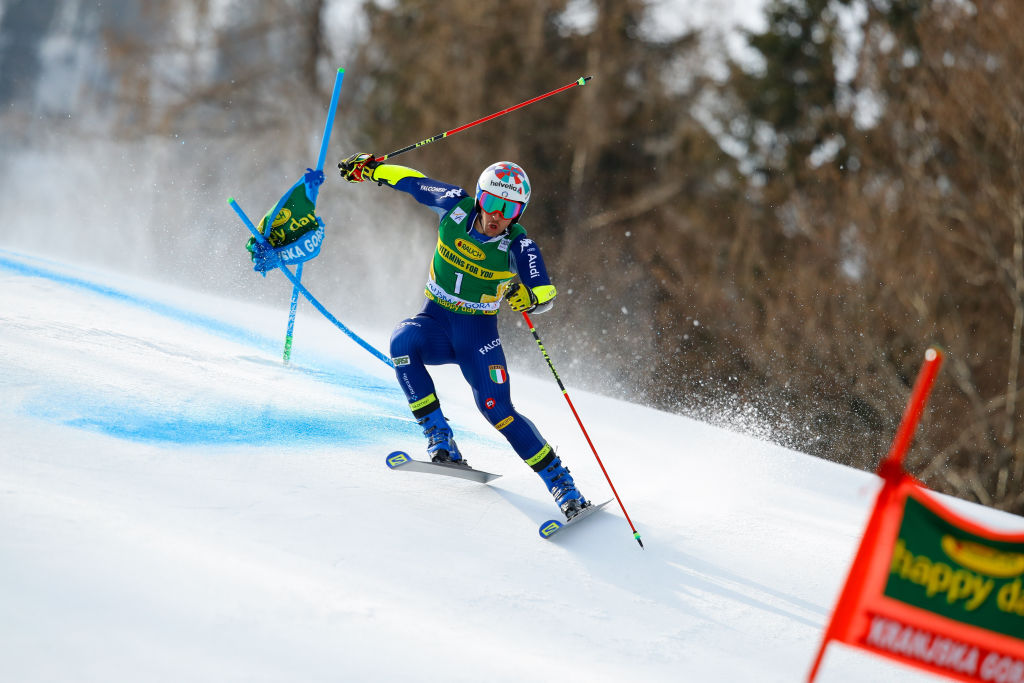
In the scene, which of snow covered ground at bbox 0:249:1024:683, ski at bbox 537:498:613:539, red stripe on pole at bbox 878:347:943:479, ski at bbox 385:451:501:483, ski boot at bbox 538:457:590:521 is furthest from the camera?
ski at bbox 385:451:501:483

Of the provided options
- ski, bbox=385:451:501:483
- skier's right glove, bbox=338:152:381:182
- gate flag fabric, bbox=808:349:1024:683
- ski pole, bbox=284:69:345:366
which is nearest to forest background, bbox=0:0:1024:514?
ski pole, bbox=284:69:345:366

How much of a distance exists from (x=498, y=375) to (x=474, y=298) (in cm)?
39

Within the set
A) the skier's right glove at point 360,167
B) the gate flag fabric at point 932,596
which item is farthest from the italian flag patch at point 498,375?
the gate flag fabric at point 932,596

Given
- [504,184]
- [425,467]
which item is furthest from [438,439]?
[504,184]

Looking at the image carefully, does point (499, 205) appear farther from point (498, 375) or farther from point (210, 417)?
point (210, 417)

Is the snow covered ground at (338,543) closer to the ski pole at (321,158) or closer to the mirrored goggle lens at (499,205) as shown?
the ski pole at (321,158)

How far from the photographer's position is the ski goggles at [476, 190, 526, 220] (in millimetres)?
4090

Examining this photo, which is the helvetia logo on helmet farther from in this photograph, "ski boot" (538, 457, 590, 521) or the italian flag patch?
"ski boot" (538, 457, 590, 521)

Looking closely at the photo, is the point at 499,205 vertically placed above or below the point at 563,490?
above

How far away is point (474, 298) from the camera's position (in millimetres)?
4211

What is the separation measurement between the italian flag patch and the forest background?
36.2ft

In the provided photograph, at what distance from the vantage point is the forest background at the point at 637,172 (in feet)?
49.0

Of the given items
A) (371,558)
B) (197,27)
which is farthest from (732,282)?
(371,558)

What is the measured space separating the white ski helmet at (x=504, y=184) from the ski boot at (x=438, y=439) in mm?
1029
